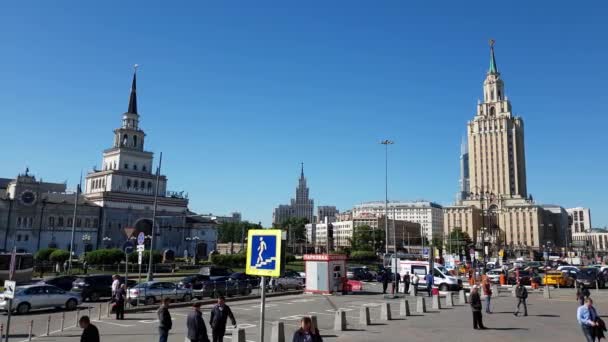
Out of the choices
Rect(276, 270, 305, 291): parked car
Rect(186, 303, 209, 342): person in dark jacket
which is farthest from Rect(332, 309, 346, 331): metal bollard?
Rect(276, 270, 305, 291): parked car

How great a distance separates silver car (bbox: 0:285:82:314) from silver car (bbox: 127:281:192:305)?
10.2 ft

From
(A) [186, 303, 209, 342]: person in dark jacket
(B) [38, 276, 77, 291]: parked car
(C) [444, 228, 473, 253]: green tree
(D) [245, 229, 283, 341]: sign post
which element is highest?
(C) [444, 228, 473, 253]: green tree

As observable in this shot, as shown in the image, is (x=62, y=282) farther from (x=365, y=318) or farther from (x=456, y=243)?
(x=456, y=243)

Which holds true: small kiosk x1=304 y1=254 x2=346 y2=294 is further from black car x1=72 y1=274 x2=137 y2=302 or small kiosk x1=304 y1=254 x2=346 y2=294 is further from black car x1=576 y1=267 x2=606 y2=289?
black car x1=576 y1=267 x2=606 y2=289

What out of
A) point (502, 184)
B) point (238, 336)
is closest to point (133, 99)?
point (238, 336)

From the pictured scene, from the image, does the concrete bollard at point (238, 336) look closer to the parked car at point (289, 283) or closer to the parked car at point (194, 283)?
the parked car at point (194, 283)

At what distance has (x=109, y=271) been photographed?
2238 inches

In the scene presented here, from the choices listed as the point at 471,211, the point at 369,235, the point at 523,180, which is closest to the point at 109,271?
the point at 369,235

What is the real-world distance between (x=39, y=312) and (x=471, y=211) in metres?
164

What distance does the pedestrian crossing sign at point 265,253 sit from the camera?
9.75 metres

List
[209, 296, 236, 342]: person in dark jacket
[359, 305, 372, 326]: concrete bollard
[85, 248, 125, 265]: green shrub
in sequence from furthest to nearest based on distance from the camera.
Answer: [85, 248, 125, 265]: green shrub, [359, 305, 372, 326]: concrete bollard, [209, 296, 236, 342]: person in dark jacket

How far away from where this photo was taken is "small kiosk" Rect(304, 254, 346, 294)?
117ft

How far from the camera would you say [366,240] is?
135 m

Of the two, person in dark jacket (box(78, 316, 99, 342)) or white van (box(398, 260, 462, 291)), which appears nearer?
person in dark jacket (box(78, 316, 99, 342))
